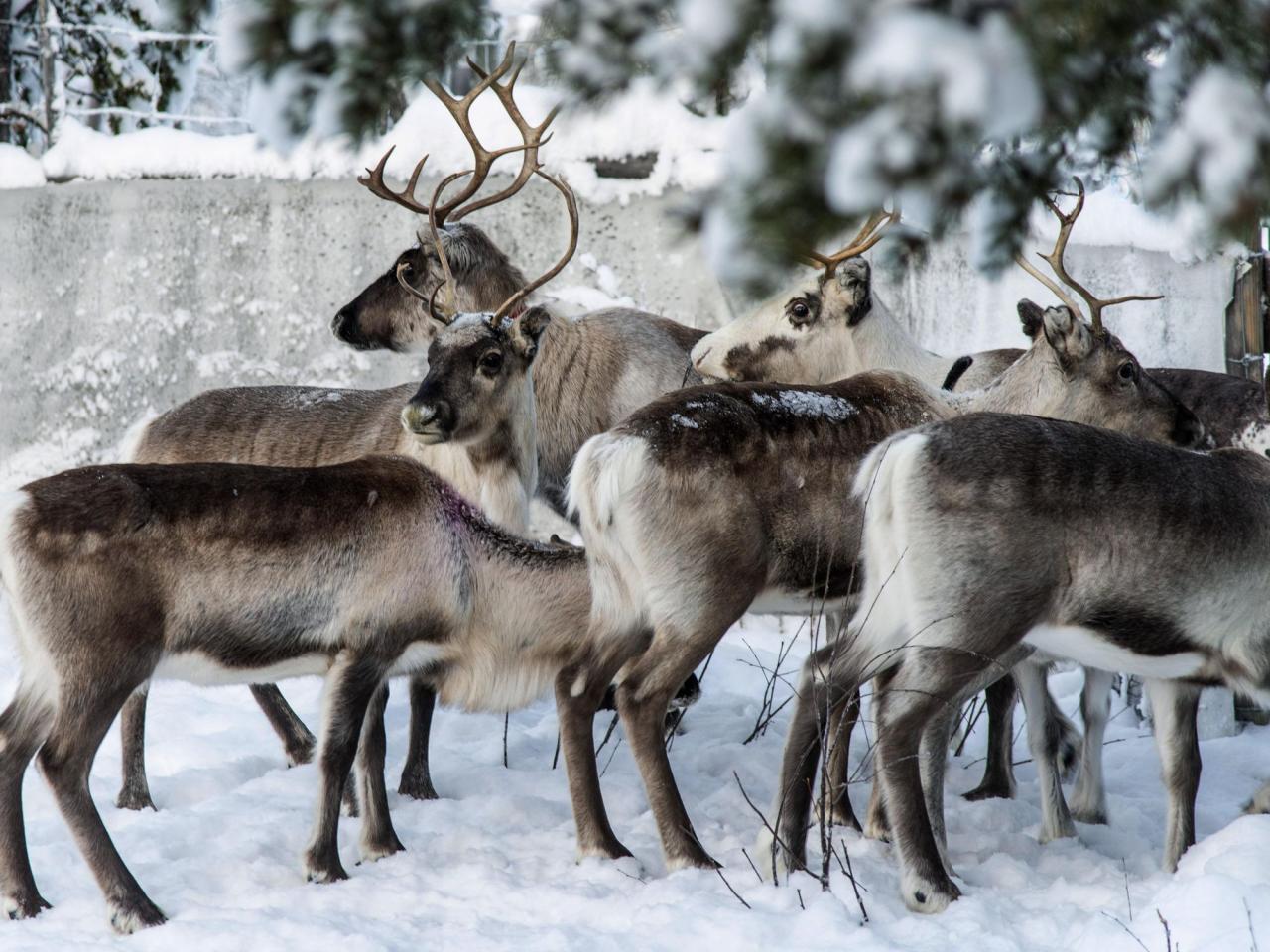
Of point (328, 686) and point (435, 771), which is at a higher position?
point (328, 686)

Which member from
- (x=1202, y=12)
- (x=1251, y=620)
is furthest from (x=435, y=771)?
(x=1202, y=12)

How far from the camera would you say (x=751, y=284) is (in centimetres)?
213

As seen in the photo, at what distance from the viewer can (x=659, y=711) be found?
4.33 metres

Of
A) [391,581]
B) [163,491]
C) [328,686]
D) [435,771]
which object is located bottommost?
[435,771]

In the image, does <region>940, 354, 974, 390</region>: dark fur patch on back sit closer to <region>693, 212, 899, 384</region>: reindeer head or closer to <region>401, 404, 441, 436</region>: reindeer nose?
<region>693, 212, 899, 384</region>: reindeer head

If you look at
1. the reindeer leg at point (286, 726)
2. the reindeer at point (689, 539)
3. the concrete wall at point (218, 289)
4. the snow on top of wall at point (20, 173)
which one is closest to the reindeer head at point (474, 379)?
the reindeer at point (689, 539)

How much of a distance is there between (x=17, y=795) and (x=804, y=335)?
354 centimetres

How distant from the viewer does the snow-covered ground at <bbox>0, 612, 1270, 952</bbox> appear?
357 cm

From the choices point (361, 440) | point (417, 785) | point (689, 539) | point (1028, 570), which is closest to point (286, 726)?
point (417, 785)

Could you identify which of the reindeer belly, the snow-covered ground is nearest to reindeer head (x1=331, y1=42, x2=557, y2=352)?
the snow-covered ground

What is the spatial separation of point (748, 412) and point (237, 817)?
2.00 metres

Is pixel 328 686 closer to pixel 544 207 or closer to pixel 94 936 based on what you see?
pixel 94 936

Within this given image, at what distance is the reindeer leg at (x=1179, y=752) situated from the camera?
4.30 meters

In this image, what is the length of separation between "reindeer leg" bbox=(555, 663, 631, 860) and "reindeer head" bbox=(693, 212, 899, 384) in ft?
6.60
